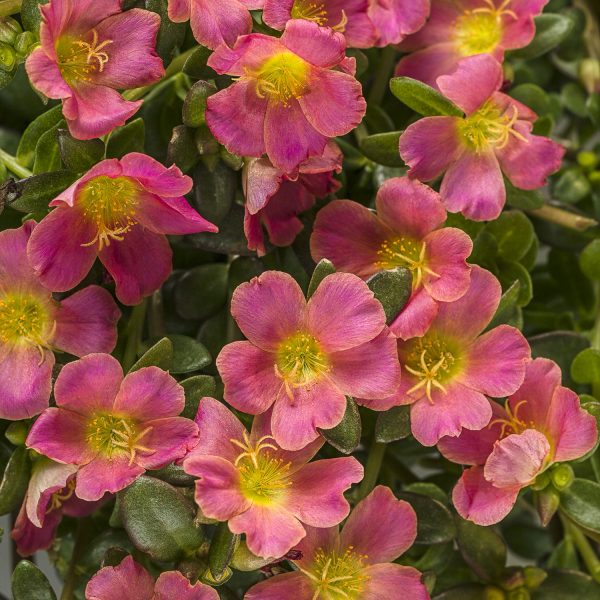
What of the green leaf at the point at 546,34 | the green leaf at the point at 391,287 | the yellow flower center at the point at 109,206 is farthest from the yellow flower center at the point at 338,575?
the green leaf at the point at 546,34

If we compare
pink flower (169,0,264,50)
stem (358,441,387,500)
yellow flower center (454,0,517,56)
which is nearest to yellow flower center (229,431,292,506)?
stem (358,441,387,500)

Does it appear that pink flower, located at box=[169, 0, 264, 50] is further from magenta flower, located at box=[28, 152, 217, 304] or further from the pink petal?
the pink petal

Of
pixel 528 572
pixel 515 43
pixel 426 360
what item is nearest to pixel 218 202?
pixel 426 360

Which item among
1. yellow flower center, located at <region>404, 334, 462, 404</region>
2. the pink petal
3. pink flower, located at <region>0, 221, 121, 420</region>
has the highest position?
pink flower, located at <region>0, 221, 121, 420</region>

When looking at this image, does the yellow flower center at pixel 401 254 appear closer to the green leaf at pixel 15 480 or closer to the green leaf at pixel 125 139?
the green leaf at pixel 125 139

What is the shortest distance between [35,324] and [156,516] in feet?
0.62

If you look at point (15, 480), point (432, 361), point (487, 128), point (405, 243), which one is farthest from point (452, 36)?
point (15, 480)

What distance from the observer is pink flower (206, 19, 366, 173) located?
0.89m

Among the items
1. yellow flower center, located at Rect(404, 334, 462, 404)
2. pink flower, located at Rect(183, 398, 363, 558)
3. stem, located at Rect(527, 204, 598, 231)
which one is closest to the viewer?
pink flower, located at Rect(183, 398, 363, 558)

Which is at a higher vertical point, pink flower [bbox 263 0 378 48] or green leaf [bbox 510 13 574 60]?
pink flower [bbox 263 0 378 48]

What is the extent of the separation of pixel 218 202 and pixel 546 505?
39 centimetres

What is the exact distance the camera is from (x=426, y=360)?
→ 954 mm

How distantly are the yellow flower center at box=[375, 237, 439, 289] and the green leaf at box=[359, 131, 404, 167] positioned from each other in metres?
0.08

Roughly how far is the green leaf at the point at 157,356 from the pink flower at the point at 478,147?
0.85 feet
